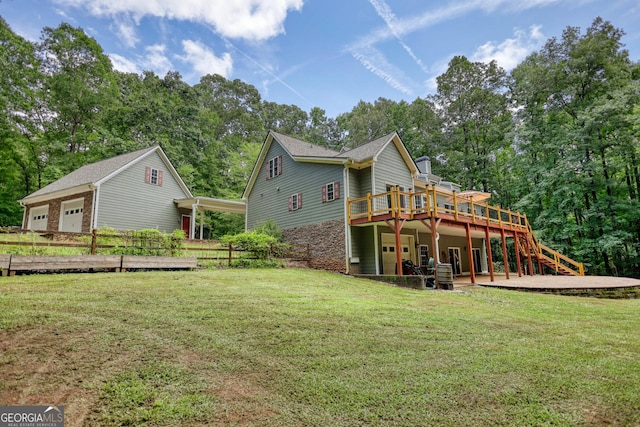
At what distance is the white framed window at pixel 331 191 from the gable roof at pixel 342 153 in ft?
3.44

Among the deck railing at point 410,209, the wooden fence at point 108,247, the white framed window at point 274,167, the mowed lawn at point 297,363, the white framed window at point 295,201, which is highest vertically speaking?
the white framed window at point 274,167

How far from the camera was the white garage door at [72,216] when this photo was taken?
17.1 metres

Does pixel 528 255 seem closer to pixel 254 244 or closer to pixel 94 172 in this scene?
pixel 254 244

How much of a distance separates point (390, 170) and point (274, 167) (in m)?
6.76

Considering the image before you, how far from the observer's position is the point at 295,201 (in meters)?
16.9

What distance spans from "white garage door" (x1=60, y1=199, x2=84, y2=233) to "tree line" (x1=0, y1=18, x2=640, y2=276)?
804cm

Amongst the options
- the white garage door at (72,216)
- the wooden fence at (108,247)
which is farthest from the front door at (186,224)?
the wooden fence at (108,247)

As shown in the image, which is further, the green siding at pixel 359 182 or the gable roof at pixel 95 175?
the gable roof at pixel 95 175

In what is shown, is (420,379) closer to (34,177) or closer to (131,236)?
(131,236)

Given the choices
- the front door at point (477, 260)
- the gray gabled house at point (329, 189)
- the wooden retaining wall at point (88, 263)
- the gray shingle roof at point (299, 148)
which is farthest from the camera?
the front door at point (477, 260)

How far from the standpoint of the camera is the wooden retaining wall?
7.49m

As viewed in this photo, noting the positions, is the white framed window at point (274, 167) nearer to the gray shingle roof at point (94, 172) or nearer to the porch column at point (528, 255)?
the gray shingle roof at point (94, 172)

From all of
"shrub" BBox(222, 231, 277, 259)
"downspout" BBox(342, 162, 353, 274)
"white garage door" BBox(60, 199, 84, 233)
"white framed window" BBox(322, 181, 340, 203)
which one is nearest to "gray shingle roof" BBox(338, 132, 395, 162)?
"downspout" BBox(342, 162, 353, 274)

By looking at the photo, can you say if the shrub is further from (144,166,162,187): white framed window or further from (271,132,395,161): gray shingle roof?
(144,166,162,187): white framed window
